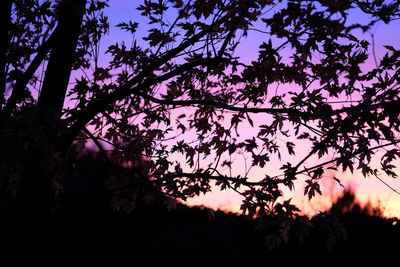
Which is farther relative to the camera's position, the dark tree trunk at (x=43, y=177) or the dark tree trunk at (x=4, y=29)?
the dark tree trunk at (x=4, y=29)

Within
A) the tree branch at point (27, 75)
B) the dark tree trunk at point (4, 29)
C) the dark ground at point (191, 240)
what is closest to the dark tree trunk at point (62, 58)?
the tree branch at point (27, 75)

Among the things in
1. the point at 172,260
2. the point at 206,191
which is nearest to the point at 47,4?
the point at 206,191

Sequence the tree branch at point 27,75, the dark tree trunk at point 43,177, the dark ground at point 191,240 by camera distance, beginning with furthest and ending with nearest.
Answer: the dark ground at point 191,240 < the tree branch at point 27,75 < the dark tree trunk at point 43,177

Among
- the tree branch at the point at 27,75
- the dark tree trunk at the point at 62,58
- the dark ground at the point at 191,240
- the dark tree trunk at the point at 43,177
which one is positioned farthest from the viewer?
the dark ground at the point at 191,240

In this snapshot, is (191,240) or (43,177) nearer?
(43,177)

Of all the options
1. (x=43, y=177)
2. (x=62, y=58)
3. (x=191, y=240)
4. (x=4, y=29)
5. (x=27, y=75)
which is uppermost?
(x=4, y=29)

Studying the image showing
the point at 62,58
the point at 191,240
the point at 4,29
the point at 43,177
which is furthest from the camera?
the point at 191,240

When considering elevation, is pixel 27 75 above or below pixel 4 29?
below

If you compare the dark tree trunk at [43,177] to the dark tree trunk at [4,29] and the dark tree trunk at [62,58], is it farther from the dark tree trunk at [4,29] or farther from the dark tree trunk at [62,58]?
the dark tree trunk at [4,29]

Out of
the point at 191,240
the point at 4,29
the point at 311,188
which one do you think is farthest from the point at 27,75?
the point at 191,240

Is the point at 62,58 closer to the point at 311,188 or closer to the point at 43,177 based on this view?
the point at 43,177

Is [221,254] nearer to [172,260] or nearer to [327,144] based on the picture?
[172,260]

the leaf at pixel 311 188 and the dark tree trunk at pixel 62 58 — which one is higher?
the dark tree trunk at pixel 62 58

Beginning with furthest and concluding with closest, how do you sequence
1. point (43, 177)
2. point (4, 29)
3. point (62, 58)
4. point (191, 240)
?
point (191, 240) → point (4, 29) → point (62, 58) → point (43, 177)
